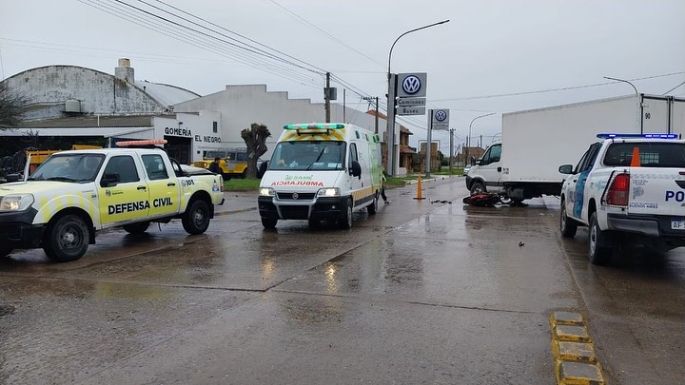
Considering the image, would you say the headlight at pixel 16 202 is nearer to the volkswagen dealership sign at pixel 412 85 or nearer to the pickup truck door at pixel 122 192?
the pickup truck door at pixel 122 192

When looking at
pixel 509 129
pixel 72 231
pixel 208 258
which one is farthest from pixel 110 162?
pixel 509 129

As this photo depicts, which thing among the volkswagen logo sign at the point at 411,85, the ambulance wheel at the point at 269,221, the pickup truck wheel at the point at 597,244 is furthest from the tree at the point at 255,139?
the pickup truck wheel at the point at 597,244

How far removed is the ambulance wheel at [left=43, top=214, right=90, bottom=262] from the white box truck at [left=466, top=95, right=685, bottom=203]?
13394 millimetres

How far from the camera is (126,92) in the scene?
5056 centimetres

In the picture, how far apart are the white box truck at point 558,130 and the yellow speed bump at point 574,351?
40.6ft

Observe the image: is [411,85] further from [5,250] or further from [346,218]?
[5,250]

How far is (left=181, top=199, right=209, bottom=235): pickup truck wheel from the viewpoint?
11.6 metres

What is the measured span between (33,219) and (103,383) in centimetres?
501

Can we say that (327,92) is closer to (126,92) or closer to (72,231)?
(126,92)

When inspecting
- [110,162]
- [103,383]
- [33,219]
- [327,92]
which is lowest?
[103,383]

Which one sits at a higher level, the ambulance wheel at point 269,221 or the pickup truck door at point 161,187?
the pickup truck door at point 161,187

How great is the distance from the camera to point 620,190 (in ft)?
23.9

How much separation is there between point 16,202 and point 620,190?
828 centimetres

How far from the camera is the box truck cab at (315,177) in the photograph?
11.7 m
